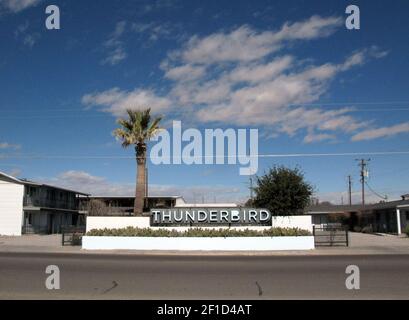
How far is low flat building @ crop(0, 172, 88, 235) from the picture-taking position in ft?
161

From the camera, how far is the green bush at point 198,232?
2778cm

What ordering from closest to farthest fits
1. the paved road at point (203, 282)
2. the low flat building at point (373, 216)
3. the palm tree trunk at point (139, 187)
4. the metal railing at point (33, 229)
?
the paved road at point (203, 282)
the palm tree trunk at point (139, 187)
the low flat building at point (373, 216)
the metal railing at point (33, 229)

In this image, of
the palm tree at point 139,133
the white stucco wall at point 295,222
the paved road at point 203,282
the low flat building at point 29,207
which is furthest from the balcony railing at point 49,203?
the paved road at point 203,282

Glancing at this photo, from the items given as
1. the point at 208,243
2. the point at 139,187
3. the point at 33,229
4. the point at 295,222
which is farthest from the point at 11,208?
the point at 295,222

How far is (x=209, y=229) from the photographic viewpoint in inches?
1140

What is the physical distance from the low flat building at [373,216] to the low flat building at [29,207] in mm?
33126

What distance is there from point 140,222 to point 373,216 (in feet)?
117

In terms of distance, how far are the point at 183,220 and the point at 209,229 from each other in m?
1.90

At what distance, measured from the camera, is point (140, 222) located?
29656 mm

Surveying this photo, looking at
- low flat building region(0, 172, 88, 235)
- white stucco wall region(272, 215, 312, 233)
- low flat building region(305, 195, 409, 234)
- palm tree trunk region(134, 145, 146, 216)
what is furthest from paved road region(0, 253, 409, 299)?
low flat building region(0, 172, 88, 235)

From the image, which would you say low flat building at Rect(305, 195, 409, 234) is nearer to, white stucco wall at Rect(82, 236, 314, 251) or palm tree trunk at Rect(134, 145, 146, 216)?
white stucco wall at Rect(82, 236, 314, 251)

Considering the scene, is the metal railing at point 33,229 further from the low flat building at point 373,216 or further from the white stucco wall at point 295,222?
the low flat building at point 373,216

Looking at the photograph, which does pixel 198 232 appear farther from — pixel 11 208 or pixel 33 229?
pixel 33 229
